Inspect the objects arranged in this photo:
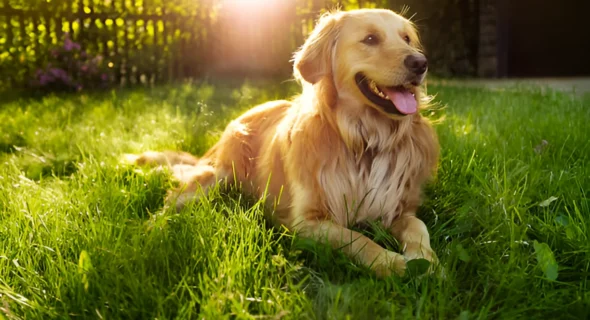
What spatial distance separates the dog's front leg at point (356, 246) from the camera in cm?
199

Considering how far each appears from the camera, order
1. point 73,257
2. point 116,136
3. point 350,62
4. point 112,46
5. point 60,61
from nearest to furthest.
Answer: point 73,257 → point 350,62 → point 116,136 → point 60,61 → point 112,46

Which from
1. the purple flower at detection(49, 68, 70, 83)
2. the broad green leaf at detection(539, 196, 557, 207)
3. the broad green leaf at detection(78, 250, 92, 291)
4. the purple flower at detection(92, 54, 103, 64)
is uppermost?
the purple flower at detection(92, 54, 103, 64)

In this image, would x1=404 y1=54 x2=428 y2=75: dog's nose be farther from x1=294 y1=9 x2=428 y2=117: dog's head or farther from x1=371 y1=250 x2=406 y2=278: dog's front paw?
x1=371 y1=250 x2=406 y2=278: dog's front paw

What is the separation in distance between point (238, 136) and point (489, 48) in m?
8.07

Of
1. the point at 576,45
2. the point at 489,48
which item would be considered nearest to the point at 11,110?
the point at 489,48

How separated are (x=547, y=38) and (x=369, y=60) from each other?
9.87 metres

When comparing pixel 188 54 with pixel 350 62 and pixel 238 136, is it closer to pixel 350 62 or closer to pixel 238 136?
pixel 238 136

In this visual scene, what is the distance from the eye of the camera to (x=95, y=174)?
3.01 m

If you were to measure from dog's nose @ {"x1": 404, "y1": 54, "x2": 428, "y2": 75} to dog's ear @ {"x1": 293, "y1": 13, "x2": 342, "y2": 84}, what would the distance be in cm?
42

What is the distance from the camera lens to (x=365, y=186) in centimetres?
256

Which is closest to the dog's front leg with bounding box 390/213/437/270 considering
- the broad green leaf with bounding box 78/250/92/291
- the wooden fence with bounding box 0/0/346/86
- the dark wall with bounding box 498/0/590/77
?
the broad green leaf with bounding box 78/250/92/291

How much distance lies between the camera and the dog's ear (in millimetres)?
2656

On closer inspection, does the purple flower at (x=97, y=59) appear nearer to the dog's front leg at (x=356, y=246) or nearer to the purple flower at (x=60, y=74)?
the purple flower at (x=60, y=74)

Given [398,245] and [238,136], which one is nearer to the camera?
[398,245]
